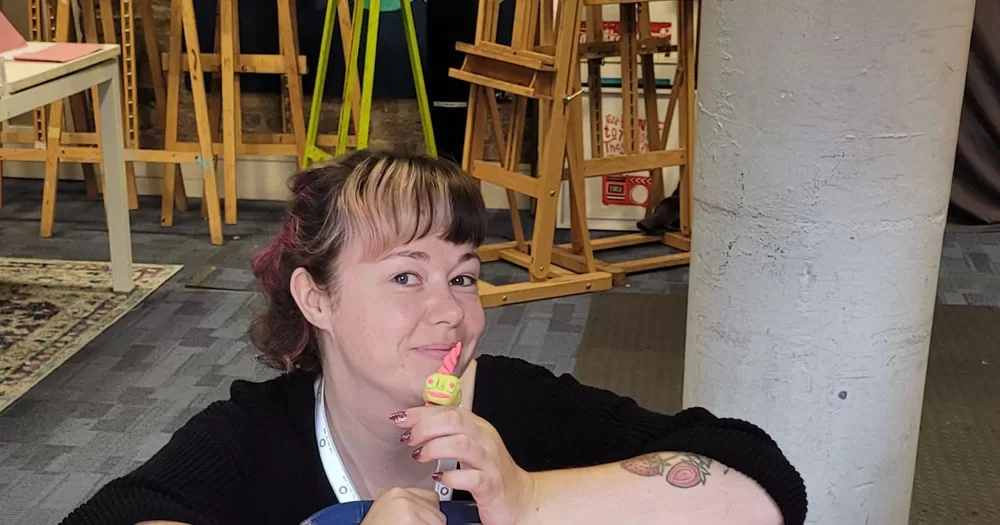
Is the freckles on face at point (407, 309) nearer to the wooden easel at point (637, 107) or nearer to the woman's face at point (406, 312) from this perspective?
the woman's face at point (406, 312)

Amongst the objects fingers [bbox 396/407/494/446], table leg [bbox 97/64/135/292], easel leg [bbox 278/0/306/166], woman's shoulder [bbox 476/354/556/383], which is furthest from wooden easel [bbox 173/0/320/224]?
fingers [bbox 396/407/494/446]

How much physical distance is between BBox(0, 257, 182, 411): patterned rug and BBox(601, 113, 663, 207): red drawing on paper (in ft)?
5.57

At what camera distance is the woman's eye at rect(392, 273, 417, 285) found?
1.22 meters

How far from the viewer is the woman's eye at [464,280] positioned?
4.09 feet

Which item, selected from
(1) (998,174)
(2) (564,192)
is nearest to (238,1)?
(2) (564,192)

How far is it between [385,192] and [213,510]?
39 centimetres

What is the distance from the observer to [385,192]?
124 centimetres

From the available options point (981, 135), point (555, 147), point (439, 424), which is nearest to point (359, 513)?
point (439, 424)

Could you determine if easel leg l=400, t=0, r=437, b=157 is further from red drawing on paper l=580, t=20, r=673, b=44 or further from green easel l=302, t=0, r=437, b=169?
red drawing on paper l=580, t=20, r=673, b=44

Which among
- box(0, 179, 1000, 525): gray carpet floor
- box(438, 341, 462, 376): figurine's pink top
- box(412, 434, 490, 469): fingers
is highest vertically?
box(438, 341, 462, 376): figurine's pink top

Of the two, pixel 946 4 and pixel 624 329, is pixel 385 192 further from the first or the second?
pixel 624 329

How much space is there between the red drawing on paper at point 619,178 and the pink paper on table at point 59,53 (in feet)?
6.25

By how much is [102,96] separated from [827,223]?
260 cm

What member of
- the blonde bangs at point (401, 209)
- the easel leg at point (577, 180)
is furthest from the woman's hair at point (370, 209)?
the easel leg at point (577, 180)
